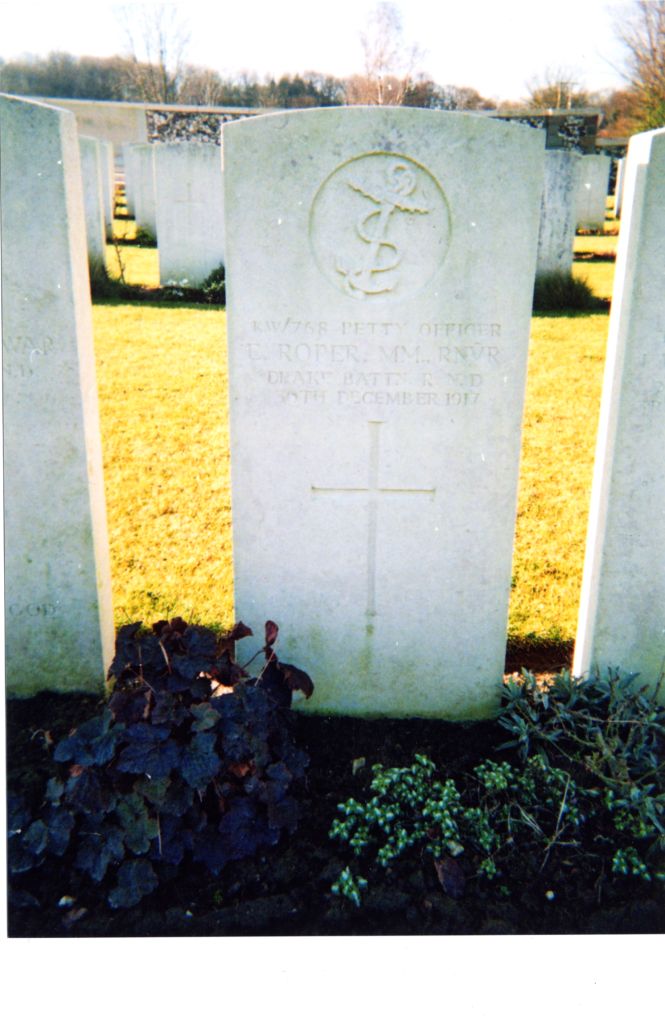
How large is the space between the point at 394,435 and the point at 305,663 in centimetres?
92

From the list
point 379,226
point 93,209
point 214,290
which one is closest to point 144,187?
point 93,209

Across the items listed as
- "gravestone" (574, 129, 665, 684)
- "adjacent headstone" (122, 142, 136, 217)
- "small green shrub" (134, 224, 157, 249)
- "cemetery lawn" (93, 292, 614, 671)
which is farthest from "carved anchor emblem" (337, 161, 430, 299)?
"adjacent headstone" (122, 142, 136, 217)

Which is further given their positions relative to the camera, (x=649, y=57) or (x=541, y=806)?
(x=649, y=57)

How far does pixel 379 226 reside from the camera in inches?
101

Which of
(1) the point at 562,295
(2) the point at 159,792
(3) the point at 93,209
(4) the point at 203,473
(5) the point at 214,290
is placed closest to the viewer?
(2) the point at 159,792

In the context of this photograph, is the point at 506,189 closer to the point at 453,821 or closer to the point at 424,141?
the point at 424,141

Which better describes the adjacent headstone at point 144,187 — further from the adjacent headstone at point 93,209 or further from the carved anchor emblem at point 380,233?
the carved anchor emblem at point 380,233

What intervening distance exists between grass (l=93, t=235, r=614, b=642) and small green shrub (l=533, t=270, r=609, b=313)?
1.31 metres

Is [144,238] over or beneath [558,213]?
beneath

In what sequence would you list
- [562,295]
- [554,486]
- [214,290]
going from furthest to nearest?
[214,290] < [562,295] < [554,486]

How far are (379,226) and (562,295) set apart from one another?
7.63m

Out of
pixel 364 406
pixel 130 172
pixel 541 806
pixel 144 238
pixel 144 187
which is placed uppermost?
pixel 130 172

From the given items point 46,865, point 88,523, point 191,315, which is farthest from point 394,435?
point 191,315

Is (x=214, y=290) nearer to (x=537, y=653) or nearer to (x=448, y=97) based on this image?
(x=537, y=653)
